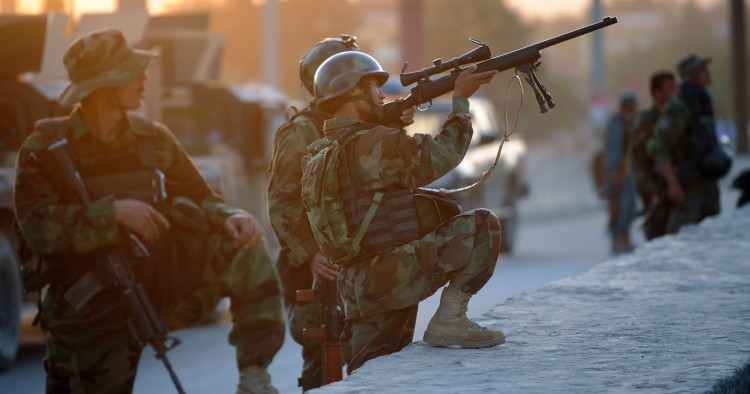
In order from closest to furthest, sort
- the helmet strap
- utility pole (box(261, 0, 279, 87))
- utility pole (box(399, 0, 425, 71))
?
the helmet strap
utility pole (box(261, 0, 279, 87))
utility pole (box(399, 0, 425, 71))

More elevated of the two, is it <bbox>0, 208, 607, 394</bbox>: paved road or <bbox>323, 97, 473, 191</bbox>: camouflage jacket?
<bbox>323, 97, 473, 191</bbox>: camouflage jacket

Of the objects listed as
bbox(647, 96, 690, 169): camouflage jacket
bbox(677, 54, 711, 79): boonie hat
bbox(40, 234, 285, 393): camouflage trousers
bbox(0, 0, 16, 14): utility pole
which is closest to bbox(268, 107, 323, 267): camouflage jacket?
bbox(40, 234, 285, 393): camouflage trousers

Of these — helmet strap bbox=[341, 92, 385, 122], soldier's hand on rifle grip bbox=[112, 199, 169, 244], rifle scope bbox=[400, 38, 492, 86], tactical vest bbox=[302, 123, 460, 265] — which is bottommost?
soldier's hand on rifle grip bbox=[112, 199, 169, 244]

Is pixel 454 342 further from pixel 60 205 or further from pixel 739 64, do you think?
pixel 739 64

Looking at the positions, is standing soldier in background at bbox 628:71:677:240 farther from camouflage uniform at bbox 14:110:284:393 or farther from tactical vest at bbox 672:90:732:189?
camouflage uniform at bbox 14:110:284:393

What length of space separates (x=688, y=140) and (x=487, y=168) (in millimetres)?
8031

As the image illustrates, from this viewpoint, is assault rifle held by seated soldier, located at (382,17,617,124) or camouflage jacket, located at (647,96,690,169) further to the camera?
camouflage jacket, located at (647,96,690,169)

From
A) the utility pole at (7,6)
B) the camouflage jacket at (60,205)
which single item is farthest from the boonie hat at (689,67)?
the camouflage jacket at (60,205)

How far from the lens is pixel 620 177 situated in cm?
1820

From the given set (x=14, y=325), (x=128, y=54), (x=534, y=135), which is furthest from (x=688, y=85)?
(x=534, y=135)

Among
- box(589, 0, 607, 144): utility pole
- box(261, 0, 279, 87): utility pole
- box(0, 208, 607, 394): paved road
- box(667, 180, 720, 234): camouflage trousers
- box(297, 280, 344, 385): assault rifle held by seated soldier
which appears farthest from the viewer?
box(261, 0, 279, 87): utility pole

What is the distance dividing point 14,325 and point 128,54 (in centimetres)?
410

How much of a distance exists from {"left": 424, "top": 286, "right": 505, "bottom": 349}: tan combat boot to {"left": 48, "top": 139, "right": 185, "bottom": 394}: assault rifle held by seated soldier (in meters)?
1.12

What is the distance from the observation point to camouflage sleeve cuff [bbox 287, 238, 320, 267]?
22.2ft
